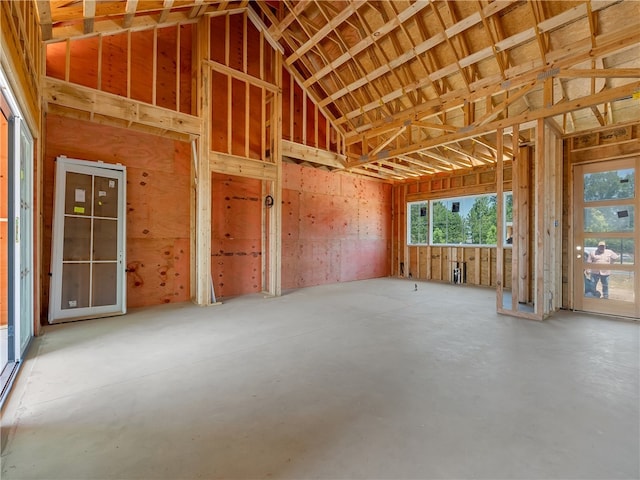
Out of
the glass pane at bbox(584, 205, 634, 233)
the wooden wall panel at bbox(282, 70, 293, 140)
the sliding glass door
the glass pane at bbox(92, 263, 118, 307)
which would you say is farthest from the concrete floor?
the wooden wall panel at bbox(282, 70, 293, 140)

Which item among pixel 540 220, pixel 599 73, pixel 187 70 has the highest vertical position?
pixel 187 70

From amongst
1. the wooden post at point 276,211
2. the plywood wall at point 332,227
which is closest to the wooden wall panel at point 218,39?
the wooden post at point 276,211

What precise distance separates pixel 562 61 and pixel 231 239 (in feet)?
20.3

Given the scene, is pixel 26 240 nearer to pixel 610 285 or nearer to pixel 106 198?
pixel 106 198

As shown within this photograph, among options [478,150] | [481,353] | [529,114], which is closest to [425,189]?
[478,150]

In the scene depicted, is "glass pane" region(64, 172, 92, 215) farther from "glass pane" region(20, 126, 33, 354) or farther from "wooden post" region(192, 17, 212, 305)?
"wooden post" region(192, 17, 212, 305)

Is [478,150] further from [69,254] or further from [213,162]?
[69,254]

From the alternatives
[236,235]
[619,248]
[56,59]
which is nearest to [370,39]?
[236,235]

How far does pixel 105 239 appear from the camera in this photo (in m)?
4.57

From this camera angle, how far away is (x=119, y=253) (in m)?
4.66

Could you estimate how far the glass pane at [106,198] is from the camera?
4.52 m

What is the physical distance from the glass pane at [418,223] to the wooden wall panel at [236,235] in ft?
17.6

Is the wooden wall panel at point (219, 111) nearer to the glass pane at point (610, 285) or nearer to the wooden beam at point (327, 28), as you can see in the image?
the wooden beam at point (327, 28)

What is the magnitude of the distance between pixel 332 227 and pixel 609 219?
18.2 ft
